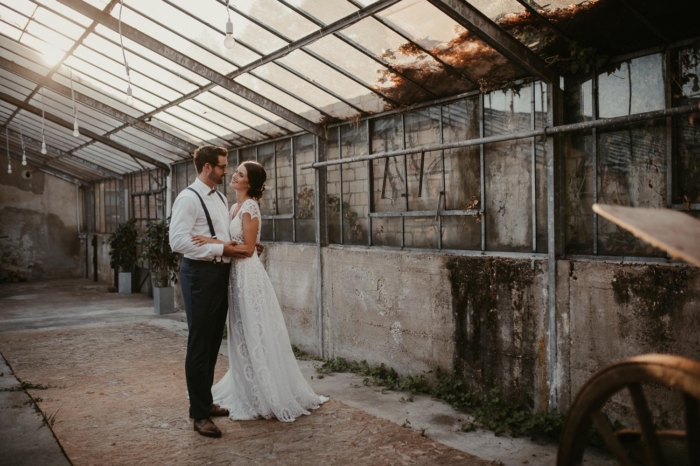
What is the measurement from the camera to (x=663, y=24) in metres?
3.47

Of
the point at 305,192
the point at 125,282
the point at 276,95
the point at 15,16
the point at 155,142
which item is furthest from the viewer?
the point at 125,282

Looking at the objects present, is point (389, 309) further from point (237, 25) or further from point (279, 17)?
point (237, 25)

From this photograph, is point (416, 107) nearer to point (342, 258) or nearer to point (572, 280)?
point (342, 258)

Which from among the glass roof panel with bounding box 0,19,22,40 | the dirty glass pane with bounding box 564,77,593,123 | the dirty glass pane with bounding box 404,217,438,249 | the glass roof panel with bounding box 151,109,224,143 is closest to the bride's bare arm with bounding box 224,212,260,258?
the dirty glass pane with bounding box 404,217,438,249

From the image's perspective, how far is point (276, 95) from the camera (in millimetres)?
6297

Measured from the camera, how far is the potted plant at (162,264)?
10.2 metres

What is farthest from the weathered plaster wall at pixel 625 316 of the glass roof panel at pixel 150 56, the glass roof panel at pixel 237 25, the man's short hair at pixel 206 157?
the glass roof panel at pixel 150 56

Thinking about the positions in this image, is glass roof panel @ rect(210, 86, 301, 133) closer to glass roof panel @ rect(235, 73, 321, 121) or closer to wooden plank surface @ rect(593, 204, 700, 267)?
glass roof panel @ rect(235, 73, 321, 121)

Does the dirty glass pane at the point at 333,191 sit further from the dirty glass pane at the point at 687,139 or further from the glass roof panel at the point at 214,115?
the dirty glass pane at the point at 687,139

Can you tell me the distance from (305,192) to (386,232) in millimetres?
1719

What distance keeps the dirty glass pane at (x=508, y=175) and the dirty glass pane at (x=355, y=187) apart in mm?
1691

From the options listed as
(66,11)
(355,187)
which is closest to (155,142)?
(66,11)

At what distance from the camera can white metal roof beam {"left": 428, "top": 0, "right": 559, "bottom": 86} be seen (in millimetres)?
3760

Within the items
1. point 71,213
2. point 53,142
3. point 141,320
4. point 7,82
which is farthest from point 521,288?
point 71,213
